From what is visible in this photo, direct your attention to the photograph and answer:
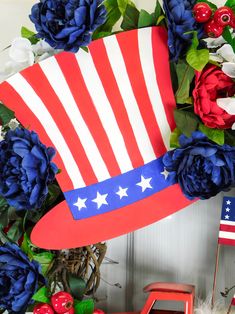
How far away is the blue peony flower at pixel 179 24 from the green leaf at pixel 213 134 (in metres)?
0.15

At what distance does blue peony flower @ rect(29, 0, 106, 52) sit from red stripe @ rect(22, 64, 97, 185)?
0.09 meters

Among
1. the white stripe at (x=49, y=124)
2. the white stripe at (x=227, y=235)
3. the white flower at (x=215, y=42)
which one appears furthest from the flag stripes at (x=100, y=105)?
the white stripe at (x=227, y=235)

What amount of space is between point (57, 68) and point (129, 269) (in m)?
0.50

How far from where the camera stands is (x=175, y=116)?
1.03 meters

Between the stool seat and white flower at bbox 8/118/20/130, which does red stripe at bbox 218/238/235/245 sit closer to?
the stool seat

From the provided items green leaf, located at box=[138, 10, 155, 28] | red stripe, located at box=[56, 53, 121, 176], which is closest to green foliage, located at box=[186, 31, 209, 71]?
green leaf, located at box=[138, 10, 155, 28]

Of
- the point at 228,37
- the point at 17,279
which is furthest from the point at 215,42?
the point at 17,279

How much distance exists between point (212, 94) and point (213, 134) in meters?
0.08

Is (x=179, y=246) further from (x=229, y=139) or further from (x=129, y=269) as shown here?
(x=229, y=139)

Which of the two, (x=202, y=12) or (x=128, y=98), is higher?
(x=202, y=12)

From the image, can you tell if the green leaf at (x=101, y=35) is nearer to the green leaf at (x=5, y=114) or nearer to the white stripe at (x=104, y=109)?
the white stripe at (x=104, y=109)

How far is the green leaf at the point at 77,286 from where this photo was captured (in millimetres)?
1097

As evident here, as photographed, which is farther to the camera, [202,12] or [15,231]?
[15,231]

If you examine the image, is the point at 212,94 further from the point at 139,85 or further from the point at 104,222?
the point at 104,222
